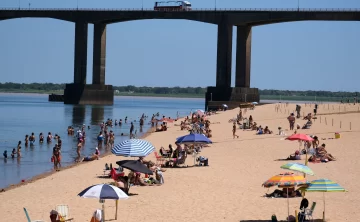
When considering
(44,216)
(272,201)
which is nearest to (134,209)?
(44,216)

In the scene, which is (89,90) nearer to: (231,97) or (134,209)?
(231,97)

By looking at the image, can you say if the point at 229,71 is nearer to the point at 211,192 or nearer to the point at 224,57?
the point at 224,57

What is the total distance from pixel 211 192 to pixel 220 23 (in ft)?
204

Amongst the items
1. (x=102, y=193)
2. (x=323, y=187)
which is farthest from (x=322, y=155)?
(x=102, y=193)

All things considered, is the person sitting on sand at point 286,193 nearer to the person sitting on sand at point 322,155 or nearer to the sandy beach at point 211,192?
the sandy beach at point 211,192

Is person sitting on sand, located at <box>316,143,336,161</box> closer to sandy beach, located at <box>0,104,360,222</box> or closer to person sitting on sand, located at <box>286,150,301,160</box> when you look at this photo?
sandy beach, located at <box>0,104,360,222</box>

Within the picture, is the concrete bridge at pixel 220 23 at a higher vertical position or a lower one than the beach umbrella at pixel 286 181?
higher

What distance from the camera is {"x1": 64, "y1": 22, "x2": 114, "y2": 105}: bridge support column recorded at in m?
93.9

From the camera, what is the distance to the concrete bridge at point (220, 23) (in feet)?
Result: 254

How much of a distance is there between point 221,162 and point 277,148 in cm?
508

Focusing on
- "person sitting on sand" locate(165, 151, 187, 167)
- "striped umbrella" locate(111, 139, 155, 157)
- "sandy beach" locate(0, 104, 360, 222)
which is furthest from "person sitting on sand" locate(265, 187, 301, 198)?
"person sitting on sand" locate(165, 151, 187, 167)

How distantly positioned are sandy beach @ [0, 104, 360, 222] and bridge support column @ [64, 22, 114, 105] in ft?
211

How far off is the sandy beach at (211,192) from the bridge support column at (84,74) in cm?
6432

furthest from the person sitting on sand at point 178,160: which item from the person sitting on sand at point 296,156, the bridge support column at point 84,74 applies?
the bridge support column at point 84,74
